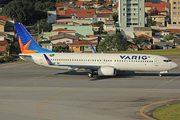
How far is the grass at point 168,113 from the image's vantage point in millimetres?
24781

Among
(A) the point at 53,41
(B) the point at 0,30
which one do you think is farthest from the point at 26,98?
(B) the point at 0,30

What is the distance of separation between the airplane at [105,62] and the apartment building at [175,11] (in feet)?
487

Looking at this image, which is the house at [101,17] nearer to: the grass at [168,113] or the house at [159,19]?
the house at [159,19]

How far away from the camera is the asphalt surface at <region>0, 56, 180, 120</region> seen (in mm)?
26547

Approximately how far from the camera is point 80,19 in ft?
587

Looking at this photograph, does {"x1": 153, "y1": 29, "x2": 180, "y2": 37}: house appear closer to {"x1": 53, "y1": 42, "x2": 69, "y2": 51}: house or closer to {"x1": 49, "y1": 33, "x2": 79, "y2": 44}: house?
{"x1": 49, "y1": 33, "x2": 79, "y2": 44}: house

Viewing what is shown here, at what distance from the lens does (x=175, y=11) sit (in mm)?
184625

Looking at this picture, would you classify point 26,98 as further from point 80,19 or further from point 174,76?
point 80,19

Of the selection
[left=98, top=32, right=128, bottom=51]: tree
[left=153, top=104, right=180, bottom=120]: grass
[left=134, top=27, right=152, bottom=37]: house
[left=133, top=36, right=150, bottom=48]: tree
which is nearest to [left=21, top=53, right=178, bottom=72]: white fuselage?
[left=153, top=104, right=180, bottom=120]: grass

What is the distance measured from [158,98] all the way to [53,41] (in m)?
95.3

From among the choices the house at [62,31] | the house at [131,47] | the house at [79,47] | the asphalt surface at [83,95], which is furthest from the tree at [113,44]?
the asphalt surface at [83,95]

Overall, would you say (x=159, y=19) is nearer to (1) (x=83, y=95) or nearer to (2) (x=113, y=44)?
(2) (x=113, y=44)

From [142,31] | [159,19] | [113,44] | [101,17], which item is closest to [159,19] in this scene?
[159,19]

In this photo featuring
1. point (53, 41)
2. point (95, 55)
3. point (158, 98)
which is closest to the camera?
point (158, 98)
